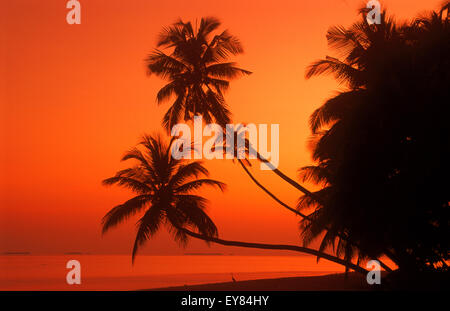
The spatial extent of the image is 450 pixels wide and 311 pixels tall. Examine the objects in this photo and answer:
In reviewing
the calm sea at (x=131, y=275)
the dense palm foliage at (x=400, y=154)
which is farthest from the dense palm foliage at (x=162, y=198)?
the calm sea at (x=131, y=275)

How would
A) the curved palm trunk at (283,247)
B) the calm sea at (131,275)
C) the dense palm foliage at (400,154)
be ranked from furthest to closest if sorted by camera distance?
the calm sea at (131,275)
the curved palm trunk at (283,247)
the dense palm foliage at (400,154)

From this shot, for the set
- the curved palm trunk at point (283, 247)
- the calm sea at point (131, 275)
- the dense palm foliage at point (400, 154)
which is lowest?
the calm sea at point (131, 275)

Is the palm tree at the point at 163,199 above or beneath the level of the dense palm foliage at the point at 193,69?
beneath

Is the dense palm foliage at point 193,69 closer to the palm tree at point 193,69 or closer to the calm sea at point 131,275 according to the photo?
the palm tree at point 193,69

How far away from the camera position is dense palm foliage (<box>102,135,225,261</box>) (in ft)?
55.4

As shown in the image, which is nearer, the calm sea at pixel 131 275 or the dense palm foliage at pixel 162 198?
the dense palm foliage at pixel 162 198

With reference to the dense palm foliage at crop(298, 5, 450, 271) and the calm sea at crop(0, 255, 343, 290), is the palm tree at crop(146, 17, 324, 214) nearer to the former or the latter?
the dense palm foliage at crop(298, 5, 450, 271)

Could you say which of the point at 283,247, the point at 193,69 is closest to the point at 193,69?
the point at 193,69

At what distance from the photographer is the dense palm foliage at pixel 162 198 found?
16875mm

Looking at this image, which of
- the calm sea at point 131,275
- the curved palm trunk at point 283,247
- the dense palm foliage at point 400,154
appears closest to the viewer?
the dense palm foliage at point 400,154

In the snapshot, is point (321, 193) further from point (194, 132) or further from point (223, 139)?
point (194, 132)

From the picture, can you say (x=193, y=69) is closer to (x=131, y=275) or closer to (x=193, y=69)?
(x=193, y=69)

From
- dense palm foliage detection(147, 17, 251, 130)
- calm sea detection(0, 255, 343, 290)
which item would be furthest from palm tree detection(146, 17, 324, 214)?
calm sea detection(0, 255, 343, 290)
